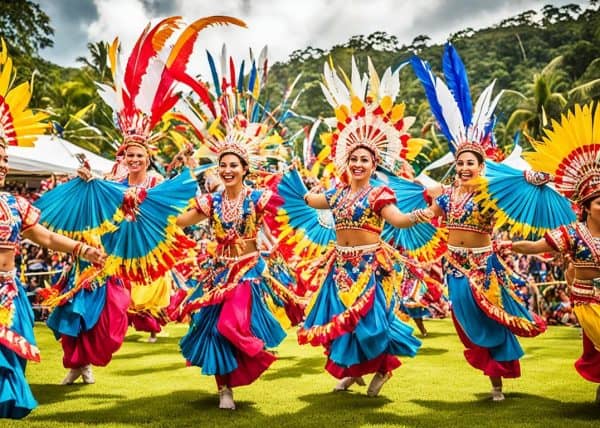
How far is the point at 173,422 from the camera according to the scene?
4.54 m

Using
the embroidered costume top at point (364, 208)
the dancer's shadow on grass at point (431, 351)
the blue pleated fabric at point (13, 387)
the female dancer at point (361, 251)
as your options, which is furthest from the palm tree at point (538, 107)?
the blue pleated fabric at point (13, 387)

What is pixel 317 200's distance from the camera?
5.64 meters

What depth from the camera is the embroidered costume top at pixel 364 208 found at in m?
5.28

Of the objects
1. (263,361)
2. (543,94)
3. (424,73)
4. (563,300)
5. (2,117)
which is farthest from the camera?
(543,94)

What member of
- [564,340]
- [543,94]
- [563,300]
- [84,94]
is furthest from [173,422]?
[84,94]

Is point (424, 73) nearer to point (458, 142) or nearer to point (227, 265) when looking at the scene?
point (458, 142)

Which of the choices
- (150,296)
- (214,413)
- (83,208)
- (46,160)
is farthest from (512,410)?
(46,160)

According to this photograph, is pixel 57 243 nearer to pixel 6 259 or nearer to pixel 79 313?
pixel 6 259

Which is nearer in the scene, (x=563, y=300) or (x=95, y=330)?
(x=95, y=330)

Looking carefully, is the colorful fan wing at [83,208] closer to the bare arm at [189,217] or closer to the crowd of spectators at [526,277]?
the bare arm at [189,217]

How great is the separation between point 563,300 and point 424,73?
671cm

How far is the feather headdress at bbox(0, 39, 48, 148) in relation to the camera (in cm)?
439

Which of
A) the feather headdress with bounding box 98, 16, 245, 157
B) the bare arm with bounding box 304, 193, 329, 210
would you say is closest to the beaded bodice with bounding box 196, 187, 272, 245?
the bare arm with bounding box 304, 193, 329, 210

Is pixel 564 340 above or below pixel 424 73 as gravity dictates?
below
